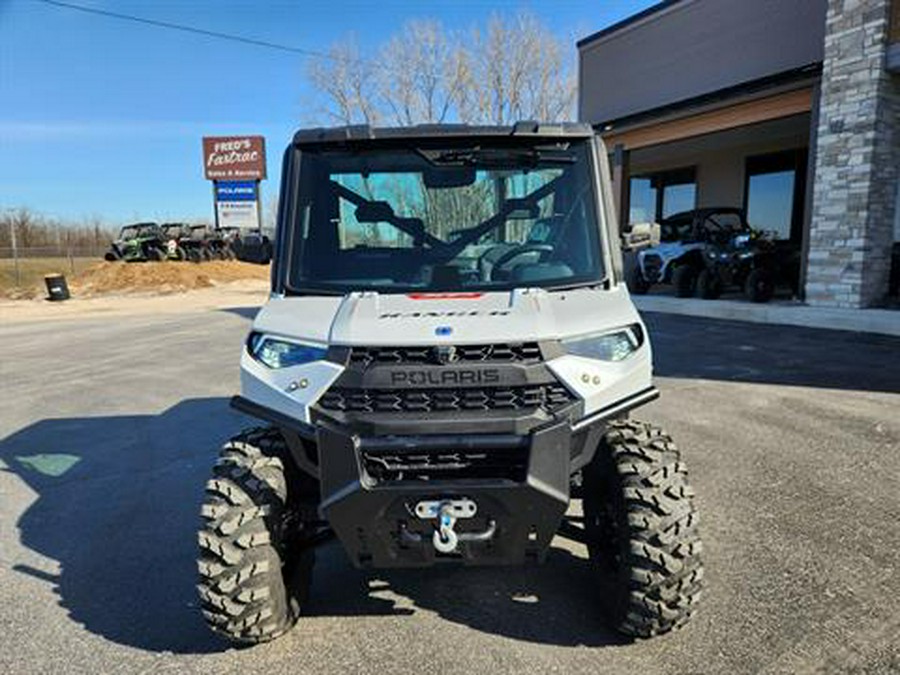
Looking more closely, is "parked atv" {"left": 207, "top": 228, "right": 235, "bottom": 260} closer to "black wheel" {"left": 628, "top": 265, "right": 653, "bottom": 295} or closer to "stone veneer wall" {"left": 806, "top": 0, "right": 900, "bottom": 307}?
"black wheel" {"left": 628, "top": 265, "right": 653, "bottom": 295}

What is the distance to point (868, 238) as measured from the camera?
38.8 ft

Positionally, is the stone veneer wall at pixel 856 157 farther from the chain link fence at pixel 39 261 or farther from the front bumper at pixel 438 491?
the chain link fence at pixel 39 261

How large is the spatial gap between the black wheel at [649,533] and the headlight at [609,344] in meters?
0.38

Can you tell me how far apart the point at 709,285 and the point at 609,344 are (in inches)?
516

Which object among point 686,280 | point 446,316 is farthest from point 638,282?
point 446,316

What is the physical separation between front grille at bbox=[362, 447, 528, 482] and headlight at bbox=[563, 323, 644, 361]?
0.48 meters

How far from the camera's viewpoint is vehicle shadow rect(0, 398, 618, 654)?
311cm

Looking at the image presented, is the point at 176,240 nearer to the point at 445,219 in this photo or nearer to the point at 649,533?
the point at 445,219

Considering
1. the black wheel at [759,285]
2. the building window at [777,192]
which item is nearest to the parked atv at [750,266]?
the black wheel at [759,285]

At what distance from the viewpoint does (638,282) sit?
55.8 feet

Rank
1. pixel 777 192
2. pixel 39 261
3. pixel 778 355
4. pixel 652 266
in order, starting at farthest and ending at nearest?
pixel 39 261 → pixel 777 192 → pixel 652 266 → pixel 778 355

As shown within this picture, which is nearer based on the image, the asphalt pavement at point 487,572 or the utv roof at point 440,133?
the asphalt pavement at point 487,572

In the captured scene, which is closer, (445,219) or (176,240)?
(445,219)

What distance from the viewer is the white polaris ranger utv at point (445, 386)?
2516mm
